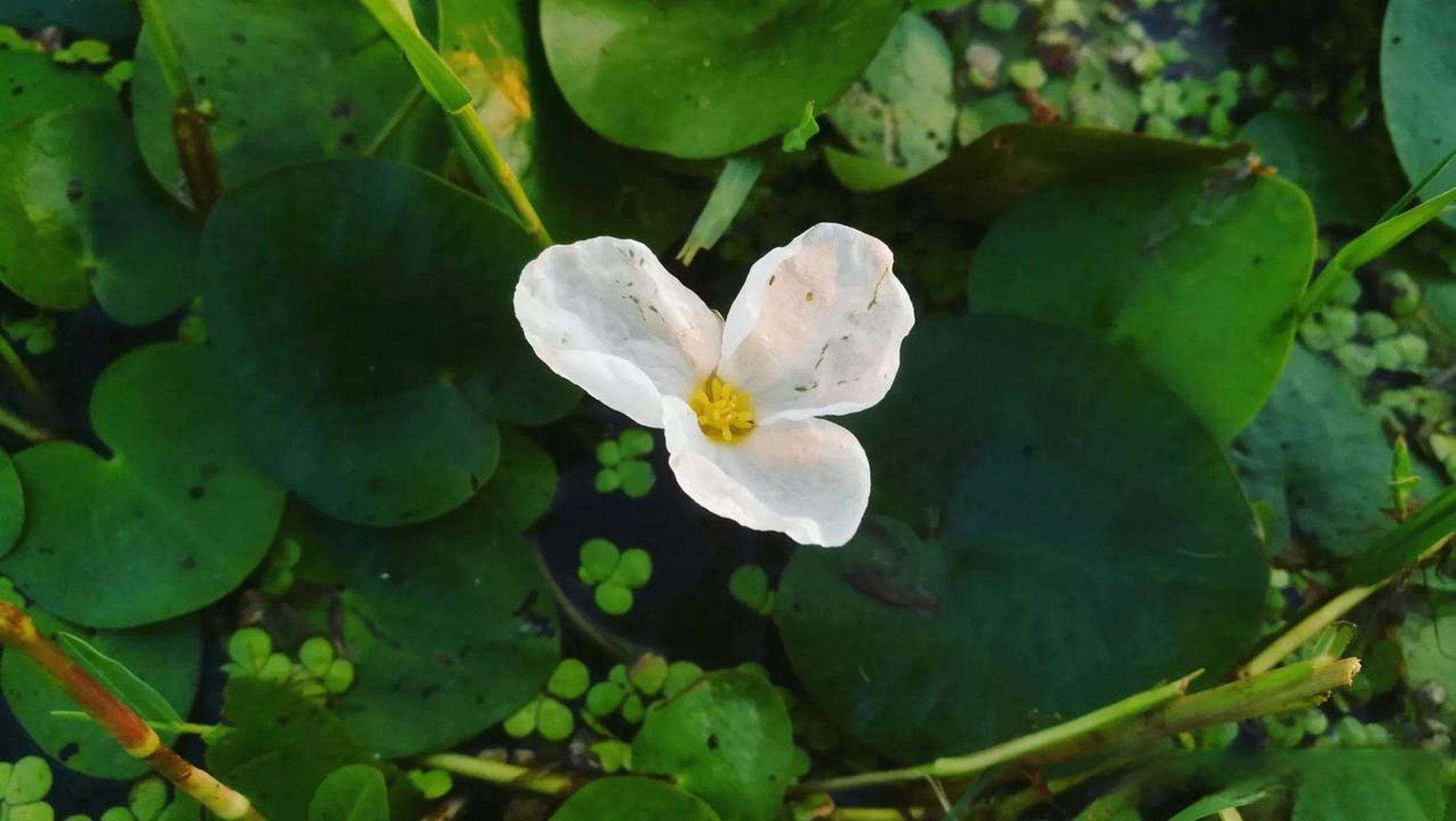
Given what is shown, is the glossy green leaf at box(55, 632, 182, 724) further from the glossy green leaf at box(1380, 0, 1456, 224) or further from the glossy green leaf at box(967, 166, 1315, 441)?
the glossy green leaf at box(1380, 0, 1456, 224)

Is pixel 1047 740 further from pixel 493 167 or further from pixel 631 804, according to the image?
pixel 493 167

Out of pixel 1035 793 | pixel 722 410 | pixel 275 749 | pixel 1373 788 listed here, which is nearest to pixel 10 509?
pixel 275 749

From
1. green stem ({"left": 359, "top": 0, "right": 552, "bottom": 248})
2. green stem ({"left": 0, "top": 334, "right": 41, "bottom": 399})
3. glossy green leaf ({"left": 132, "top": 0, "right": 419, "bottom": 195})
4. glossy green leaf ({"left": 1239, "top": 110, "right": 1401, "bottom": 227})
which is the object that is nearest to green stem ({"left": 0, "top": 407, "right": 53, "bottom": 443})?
green stem ({"left": 0, "top": 334, "right": 41, "bottom": 399})

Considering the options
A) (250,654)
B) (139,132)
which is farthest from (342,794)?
(139,132)

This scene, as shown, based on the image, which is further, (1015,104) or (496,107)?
(1015,104)

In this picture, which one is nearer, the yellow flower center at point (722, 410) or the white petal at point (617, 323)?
the white petal at point (617, 323)

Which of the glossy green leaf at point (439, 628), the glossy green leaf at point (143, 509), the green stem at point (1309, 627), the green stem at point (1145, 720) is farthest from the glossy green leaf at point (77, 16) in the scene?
the green stem at point (1309, 627)

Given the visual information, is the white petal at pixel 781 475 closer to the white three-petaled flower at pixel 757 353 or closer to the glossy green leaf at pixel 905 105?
the white three-petaled flower at pixel 757 353

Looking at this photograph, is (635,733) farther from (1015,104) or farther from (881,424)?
(1015,104)
